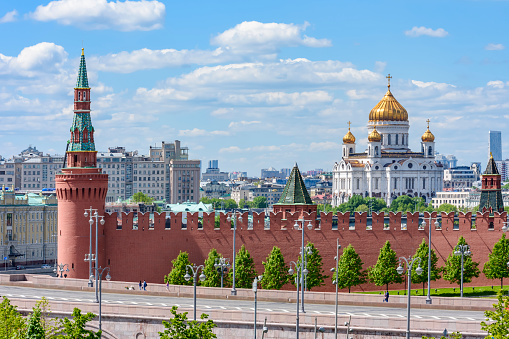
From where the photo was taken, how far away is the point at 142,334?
76.4 m

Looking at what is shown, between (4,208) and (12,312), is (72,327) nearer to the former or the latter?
(12,312)

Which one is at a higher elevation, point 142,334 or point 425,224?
point 425,224

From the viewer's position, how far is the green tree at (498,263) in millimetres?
98938

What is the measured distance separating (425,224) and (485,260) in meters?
6.45

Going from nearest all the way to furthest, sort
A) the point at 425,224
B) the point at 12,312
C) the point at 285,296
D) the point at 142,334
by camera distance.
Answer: the point at 12,312 < the point at 142,334 < the point at 285,296 < the point at 425,224

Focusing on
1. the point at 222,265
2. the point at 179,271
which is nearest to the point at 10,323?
the point at 222,265

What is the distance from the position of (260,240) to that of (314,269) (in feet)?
16.3

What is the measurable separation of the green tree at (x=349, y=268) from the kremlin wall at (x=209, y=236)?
129cm

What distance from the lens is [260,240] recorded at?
100 m

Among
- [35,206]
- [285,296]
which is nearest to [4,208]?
[35,206]

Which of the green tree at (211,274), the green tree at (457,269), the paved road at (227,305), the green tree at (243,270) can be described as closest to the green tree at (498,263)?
the green tree at (457,269)

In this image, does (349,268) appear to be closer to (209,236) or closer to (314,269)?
(314,269)

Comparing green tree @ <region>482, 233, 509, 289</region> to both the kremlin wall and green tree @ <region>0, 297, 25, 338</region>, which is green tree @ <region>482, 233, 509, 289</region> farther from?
green tree @ <region>0, 297, 25, 338</region>

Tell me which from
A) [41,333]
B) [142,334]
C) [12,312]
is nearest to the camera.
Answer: [41,333]
